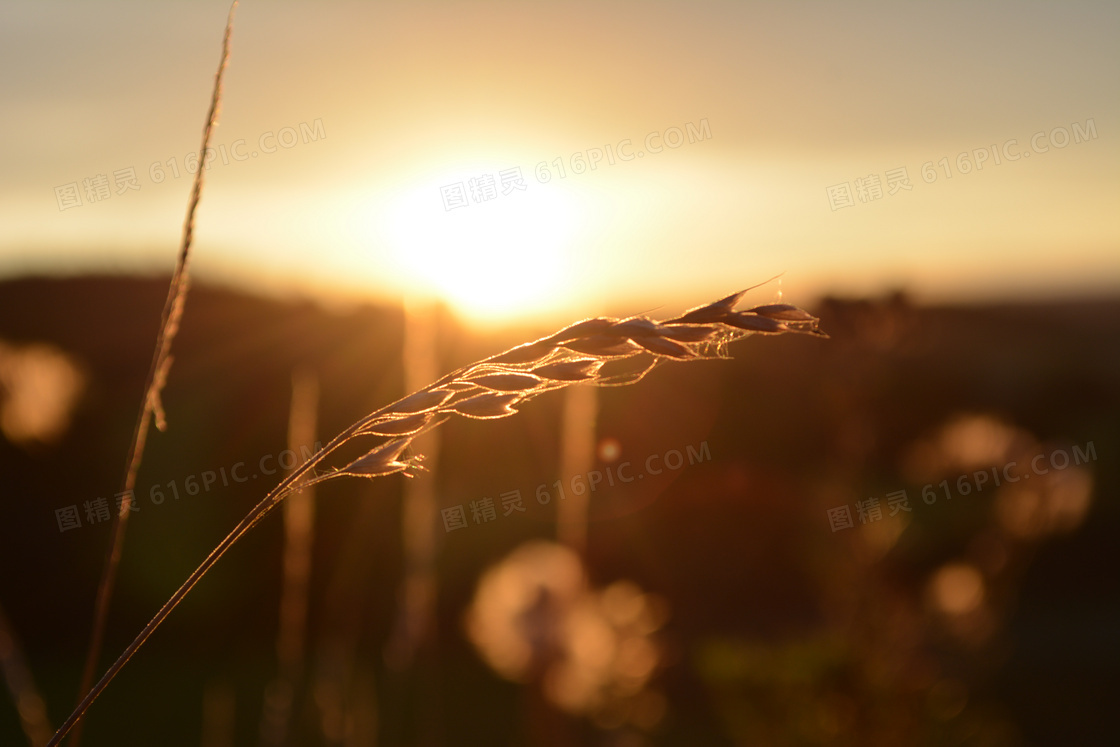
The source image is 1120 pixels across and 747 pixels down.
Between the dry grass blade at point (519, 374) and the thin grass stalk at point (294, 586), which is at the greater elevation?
the dry grass blade at point (519, 374)

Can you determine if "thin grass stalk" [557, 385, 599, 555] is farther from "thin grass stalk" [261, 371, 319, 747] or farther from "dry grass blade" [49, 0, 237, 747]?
"dry grass blade" [49, 0, 237, 747]

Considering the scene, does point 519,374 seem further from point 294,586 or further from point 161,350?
point 294,586

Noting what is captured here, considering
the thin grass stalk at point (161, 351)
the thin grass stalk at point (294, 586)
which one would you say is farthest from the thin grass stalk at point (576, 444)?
the thin grass stalk at point (161, 351)

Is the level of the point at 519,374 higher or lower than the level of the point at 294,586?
higher

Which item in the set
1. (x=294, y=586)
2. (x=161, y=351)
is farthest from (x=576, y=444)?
(x=161, y=351)

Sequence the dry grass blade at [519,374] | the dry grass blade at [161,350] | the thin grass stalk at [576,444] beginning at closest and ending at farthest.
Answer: the dry grass blade at [519,374], the dry grass blade at [161,350], the thin grass stalk at [576,444]

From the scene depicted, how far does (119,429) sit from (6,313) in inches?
61.7

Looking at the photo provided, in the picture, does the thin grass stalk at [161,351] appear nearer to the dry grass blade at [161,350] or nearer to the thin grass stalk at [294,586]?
the dry grass blade at [161,350]

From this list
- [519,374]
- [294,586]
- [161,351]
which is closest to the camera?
[519,374]

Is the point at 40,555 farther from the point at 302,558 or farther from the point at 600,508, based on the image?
the point at 302,558

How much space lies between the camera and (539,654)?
436cm

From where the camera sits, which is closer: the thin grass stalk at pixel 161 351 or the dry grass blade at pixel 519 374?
the dry grass blade at pixel 519 374

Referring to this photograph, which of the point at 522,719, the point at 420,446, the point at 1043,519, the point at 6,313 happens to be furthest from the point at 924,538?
the point at 6,313

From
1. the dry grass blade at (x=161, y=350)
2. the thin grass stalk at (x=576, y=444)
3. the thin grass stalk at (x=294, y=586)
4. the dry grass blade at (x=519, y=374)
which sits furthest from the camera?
the thin grass stalk at (x=576, y=444)
